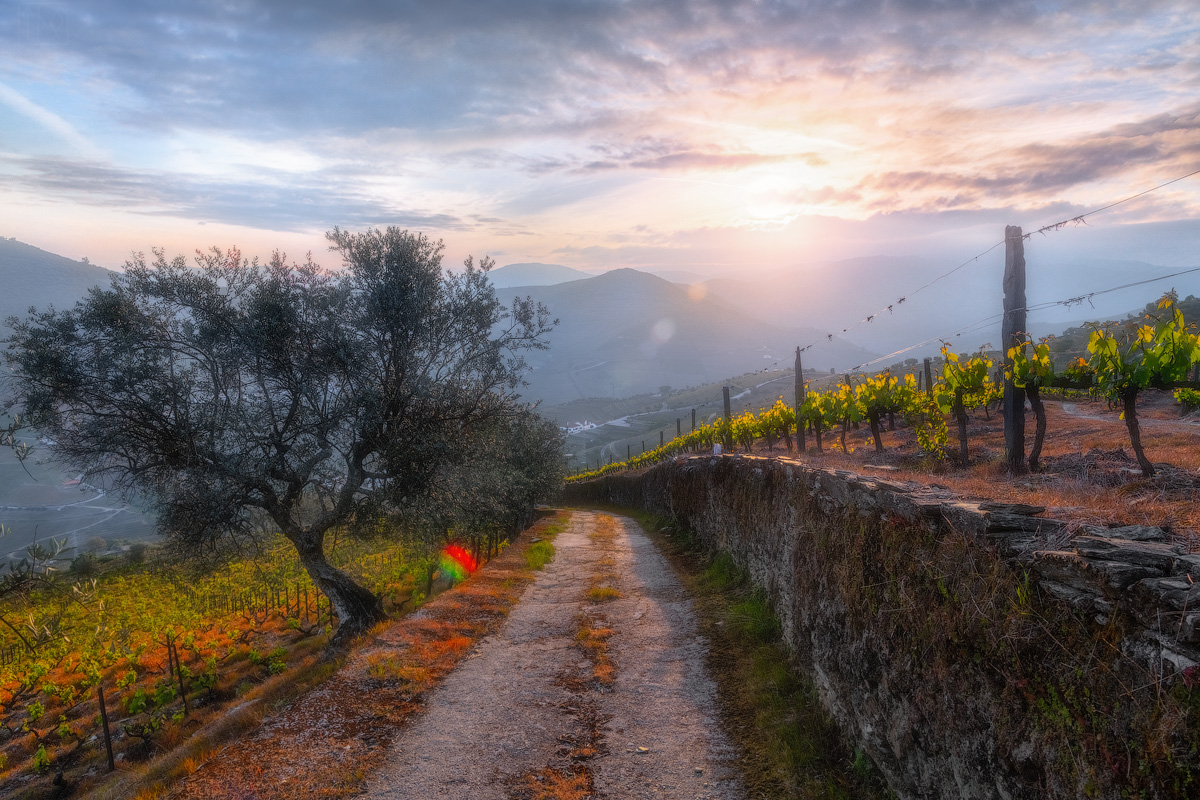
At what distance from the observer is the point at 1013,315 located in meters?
12.0

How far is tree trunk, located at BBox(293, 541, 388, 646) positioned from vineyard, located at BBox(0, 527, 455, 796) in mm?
1021

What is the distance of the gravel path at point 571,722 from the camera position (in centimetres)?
590

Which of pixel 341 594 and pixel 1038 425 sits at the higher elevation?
pixel 1038 425

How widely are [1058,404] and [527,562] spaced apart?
21.5 meters

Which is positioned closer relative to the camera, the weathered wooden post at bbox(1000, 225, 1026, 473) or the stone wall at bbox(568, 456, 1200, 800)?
the stone wall at bbox(568, 456, 1200, 800)

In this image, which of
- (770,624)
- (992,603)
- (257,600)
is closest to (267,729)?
(770,624)

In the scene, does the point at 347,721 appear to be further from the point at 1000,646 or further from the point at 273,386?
the point at 273,386

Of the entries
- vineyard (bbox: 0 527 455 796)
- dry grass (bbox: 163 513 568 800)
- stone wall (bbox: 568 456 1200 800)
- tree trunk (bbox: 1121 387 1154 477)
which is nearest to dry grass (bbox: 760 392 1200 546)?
tree trunk (bbox: 1121 387 1154 477)

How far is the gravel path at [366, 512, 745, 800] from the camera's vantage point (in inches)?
232

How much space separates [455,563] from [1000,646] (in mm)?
23626

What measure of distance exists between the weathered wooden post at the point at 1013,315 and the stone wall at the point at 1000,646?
570 cm

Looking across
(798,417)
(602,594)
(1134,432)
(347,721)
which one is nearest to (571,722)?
(347,721)

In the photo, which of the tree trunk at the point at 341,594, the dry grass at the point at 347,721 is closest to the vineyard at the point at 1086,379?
the dry grass at the point at 347,721

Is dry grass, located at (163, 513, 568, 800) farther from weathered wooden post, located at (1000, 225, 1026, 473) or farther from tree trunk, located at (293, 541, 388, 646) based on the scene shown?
weathered wooden post, located at (1000, 225, 1026, 473)
